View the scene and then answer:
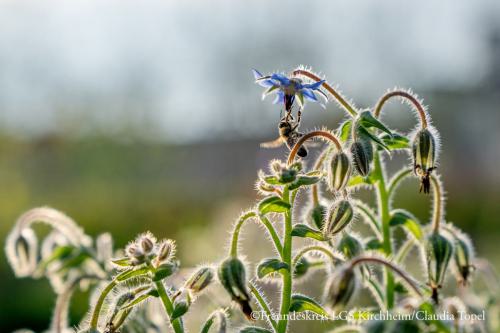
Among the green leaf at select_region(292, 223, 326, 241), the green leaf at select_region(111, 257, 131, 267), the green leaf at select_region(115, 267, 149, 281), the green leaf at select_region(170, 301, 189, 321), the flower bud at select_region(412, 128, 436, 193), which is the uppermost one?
the flower bud at select_region(412, 128, 436, 193)

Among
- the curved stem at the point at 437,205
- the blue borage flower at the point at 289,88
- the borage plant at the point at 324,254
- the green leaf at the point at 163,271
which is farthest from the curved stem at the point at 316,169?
the green leaf at the point at 163,271

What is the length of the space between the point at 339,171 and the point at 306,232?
4.5 inches

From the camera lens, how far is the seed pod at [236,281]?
1135mm

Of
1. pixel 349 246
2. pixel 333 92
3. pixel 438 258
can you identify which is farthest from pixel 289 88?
pixel 438 258

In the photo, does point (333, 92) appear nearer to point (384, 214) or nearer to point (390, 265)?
point (384, 214)

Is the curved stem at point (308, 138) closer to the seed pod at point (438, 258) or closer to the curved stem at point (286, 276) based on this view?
the curved stem at point (286, 276)

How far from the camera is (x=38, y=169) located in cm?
1727

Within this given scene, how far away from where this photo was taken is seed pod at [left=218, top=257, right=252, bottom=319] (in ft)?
3.72

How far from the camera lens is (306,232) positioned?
1198 mm

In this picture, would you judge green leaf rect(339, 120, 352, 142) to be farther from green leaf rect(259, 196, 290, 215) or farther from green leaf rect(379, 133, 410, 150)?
green leaf rect(259, 196, 290, 215)

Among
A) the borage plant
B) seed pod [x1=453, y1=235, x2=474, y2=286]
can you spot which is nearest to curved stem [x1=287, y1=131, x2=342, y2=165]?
the borage plant

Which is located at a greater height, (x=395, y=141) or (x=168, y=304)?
(x=395, y=141)

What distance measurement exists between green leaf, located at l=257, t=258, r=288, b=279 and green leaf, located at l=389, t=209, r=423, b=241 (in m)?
0.36

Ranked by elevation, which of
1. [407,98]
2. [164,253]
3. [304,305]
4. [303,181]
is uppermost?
[407,98]
